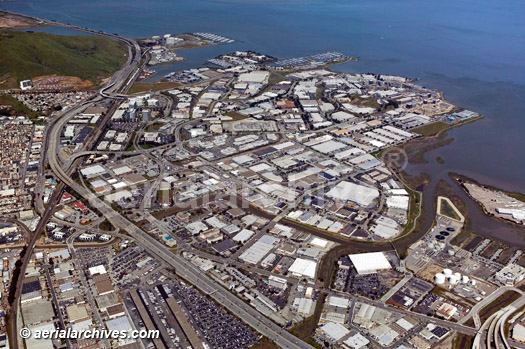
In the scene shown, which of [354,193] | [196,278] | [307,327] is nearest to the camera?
[307,327]

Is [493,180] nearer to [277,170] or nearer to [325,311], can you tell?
[277,170]

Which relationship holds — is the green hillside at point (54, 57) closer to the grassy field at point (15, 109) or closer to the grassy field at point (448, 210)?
the grassy field at point (15, 109)

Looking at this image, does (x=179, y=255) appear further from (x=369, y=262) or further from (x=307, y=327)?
(x=369, y=262)

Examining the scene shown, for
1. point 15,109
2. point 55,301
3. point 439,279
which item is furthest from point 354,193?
point 15,109

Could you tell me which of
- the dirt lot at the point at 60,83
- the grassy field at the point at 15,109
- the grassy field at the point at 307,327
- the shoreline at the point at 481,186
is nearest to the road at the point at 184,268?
the grassy field at the point at 307,327

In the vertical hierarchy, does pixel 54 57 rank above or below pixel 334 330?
above

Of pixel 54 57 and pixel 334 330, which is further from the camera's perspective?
pixel 54 57

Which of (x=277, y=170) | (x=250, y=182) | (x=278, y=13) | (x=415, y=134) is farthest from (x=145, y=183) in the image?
(x=278, y=13)
